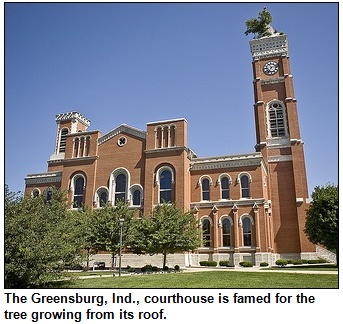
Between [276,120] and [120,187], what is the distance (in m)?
20.5

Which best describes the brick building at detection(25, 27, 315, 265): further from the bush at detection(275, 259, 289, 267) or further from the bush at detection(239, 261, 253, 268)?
the bush at detection(239, 261, 253, 268)

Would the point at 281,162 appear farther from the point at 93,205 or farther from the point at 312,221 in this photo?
the point at 93,205

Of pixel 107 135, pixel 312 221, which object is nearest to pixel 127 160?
pixel 107 135

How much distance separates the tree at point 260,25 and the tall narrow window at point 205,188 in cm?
2354

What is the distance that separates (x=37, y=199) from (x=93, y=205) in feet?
77.9

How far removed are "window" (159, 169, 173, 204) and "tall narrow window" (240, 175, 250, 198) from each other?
7.50 metres

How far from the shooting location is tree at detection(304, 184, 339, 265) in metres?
30.6

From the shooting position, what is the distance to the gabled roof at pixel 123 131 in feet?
132

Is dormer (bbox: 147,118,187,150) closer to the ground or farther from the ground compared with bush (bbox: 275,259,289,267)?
farther from the ground

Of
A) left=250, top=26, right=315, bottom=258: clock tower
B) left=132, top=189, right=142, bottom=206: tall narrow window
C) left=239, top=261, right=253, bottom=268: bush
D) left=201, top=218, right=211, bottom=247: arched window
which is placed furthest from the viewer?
left=132, top=189, right=142, bottom=206: tall narrow window

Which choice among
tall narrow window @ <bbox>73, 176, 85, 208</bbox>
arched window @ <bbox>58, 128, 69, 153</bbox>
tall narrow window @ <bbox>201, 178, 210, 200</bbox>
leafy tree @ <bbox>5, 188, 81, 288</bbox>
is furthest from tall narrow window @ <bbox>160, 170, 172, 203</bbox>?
leafy tree @ <bbox>5, 188, 81, 288</bbox>

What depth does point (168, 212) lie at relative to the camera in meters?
30.3

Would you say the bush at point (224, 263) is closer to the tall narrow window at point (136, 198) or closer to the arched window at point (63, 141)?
the tall narrow window at point (136, 198)

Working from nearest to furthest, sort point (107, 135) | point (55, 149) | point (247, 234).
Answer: point (247, 234) < point (107, 135) < point (55, 149)
